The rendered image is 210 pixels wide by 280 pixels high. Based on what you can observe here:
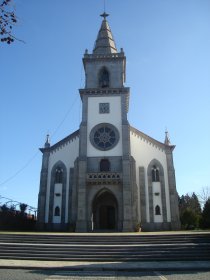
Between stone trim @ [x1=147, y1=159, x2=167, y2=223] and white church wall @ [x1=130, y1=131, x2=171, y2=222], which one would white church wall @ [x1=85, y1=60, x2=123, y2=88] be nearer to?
white church wall @ [x1=130, y1=131, x2=171, y2=222]

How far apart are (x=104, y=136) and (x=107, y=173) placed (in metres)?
4.97

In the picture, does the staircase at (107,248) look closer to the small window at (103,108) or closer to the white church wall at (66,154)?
the white church wall at (66,154)

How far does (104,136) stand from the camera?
3394cm

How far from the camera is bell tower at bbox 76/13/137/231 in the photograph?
30.2 metres

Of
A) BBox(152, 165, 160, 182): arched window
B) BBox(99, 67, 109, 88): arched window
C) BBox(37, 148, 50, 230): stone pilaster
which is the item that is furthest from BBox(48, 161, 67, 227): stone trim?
BBox(99, 67, 109, 88): arched window

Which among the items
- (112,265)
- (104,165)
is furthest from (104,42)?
(112,265)

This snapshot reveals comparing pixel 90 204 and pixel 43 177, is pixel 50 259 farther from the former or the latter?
pixel 43 177

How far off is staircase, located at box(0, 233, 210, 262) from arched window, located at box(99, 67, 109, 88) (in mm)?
21665

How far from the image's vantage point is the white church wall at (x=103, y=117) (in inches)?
1300

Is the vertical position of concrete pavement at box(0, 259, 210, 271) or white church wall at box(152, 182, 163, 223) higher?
white church wall at box(152, 182, 163, 223)

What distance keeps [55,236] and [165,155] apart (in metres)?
18.0

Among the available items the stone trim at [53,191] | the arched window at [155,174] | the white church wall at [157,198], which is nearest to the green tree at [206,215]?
the white church wall at [157,198]

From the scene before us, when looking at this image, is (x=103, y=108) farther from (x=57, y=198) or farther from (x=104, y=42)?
(x=57, y=198)

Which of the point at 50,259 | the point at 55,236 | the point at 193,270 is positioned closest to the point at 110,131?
the point at 55,236
